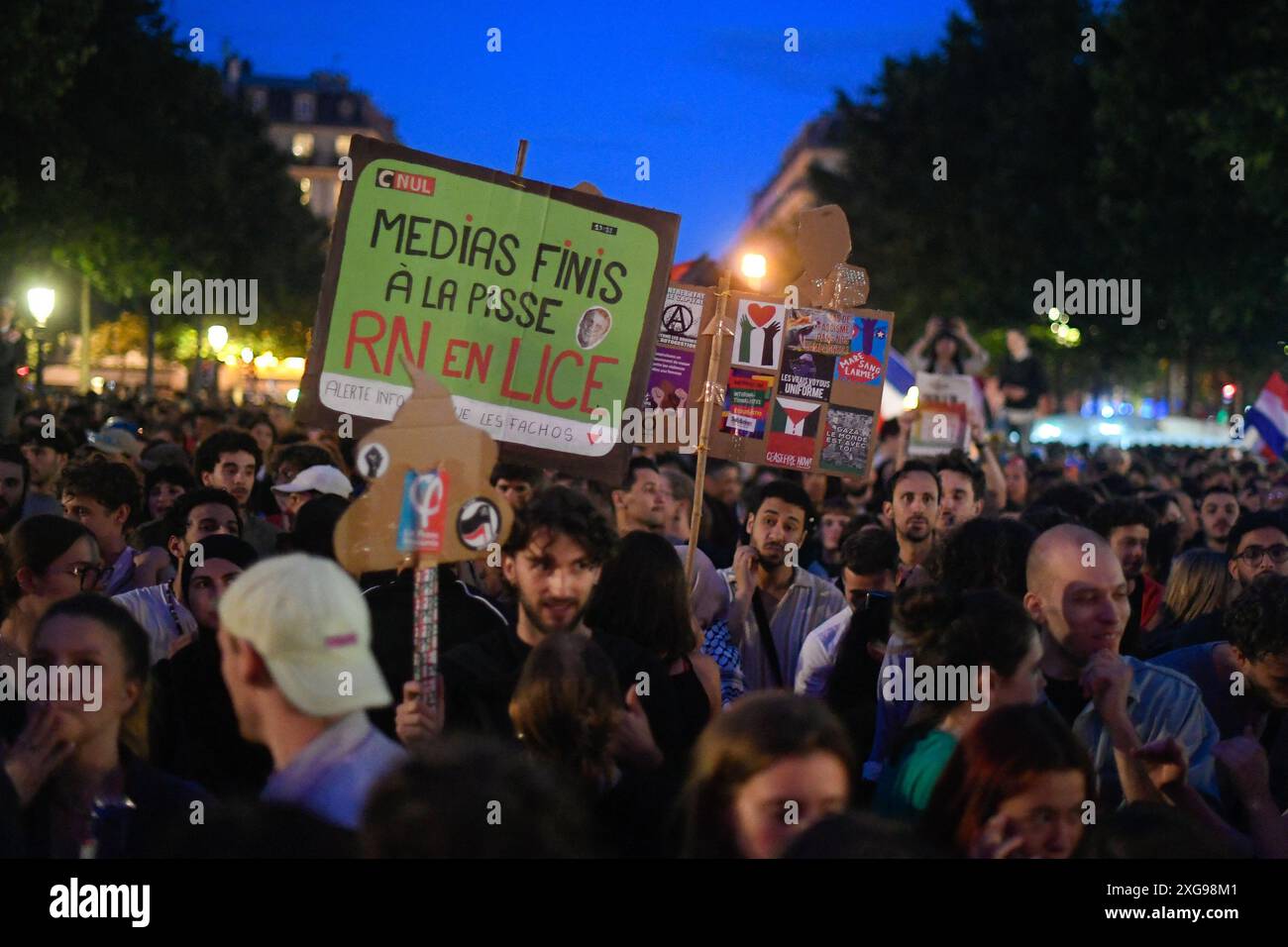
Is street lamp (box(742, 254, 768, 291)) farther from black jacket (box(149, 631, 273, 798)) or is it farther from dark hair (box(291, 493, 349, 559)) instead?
black jacket (box(149, 631, 273, 798))

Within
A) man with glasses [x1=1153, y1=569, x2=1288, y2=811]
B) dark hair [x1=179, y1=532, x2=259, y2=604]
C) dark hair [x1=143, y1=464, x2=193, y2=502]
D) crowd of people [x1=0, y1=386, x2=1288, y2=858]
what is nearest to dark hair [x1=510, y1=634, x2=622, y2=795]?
crowd of people [x1=0, y1=386, x2=1288, y2=858]

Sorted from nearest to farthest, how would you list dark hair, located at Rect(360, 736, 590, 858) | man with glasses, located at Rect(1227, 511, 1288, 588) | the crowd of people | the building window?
1. dark hair, located at Rect(360, 736, 590, 858)
2. the crowd of people
3. man with glasses, located at Rect(1227, 511, 1288, 588)
4. the building window

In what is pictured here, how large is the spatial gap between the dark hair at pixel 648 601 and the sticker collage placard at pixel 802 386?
6.37ft

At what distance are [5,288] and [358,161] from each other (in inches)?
1017

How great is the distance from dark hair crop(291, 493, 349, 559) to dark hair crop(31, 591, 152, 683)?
2334 millimetres

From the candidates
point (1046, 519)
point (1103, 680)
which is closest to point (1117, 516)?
point (1046, 519)

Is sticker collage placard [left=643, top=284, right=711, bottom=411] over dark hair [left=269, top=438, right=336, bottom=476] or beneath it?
over

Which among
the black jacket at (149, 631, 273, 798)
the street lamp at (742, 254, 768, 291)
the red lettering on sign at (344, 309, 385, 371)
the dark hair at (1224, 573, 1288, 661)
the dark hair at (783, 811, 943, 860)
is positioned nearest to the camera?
the dark hair at (783, 811, 943, 860)

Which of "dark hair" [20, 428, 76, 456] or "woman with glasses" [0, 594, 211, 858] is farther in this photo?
"dark hair" [20, 428, 76, 456]

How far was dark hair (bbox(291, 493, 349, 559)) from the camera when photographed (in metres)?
6.42

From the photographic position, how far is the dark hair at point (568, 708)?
366 centimetres

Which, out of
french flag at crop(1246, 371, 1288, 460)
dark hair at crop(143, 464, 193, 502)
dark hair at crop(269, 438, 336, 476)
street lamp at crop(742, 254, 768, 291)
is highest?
french flag at crop(1246, 371, 1288, 460)
